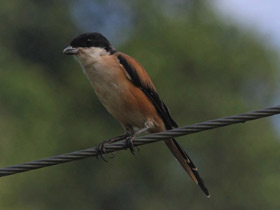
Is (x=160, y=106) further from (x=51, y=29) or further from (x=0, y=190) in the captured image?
(x=51, y=29)

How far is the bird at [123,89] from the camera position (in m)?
7.75

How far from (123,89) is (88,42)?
2.05ft

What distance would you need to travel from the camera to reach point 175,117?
2745 centimetres

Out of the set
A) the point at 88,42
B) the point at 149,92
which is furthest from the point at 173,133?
the point at 88,42

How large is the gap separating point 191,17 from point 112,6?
5.86m

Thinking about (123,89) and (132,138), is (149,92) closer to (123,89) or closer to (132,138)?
(123,89)

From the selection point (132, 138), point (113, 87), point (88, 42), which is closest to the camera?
point (132, 138)

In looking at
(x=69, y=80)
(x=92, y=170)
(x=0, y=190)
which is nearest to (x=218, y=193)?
(x=92, y=170)

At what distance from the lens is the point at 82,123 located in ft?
102

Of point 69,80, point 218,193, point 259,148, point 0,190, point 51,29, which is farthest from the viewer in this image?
point 51,29

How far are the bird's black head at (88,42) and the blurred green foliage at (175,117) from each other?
45.1 ft

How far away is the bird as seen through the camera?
25.4 ft

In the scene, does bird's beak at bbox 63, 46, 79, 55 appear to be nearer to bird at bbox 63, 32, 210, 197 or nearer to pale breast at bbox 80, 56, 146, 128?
bird at bbox 63, 32, 210, 197

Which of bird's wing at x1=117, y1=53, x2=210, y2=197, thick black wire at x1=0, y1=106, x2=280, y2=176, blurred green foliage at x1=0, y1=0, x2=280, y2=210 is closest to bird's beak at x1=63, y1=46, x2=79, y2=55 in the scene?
bird's wing at x1=117, y1=53, x2=210, y2=197
